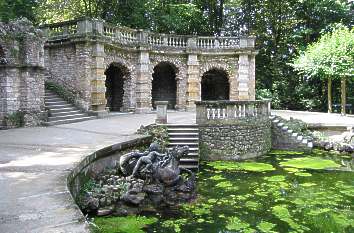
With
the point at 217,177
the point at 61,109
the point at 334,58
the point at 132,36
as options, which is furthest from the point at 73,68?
the point at 334,58

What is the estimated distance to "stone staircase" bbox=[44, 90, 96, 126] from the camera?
15.9 metres

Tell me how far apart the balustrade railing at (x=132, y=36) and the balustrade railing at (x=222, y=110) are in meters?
6.93

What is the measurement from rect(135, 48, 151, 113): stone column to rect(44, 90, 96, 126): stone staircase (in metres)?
3.90

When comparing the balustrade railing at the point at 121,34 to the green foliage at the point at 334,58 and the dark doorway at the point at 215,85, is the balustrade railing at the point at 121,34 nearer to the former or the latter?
the dark doorway at the point at 215,85

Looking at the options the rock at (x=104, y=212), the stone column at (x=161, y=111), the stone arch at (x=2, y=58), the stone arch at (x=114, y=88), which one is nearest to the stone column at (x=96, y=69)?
the stone arch at (x=114, y=88)

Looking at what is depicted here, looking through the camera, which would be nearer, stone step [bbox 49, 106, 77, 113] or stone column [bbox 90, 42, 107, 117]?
stone step [bbox 49, 106, 77, 113]

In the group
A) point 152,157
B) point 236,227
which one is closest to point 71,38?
point 152,157

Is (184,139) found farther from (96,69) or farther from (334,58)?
(334,58)

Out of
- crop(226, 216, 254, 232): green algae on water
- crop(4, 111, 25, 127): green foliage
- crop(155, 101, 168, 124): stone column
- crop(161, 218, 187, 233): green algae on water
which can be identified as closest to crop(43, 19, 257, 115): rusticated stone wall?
crop(4, 111, 25, 127): green foliage

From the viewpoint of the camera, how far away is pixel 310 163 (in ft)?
46.0

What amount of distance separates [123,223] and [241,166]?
6.79 metres

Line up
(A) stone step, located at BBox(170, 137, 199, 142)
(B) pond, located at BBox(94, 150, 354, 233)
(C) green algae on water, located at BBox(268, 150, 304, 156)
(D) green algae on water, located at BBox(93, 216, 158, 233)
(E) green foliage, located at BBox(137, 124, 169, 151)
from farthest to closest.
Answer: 1. (C) green algae on water, located at BBox(268, 150, 304, 156)
2. (A) stone step, located at BBox(170, 137, 199, 142)
3. (E) green foliage, located at BBox(137, 124, 169, 151)
4. (B) pond, located at BBox(94, 150, 354, 233)
5. (D) green algae on water, located at BBox(93, 216, 158, 233)

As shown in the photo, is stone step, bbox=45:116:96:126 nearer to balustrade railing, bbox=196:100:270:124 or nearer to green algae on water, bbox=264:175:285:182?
balustrade railing, bbox=196:100:270:124

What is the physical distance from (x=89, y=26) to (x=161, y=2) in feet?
37.1
